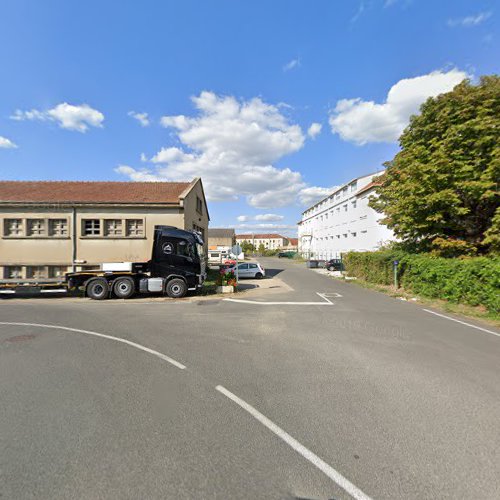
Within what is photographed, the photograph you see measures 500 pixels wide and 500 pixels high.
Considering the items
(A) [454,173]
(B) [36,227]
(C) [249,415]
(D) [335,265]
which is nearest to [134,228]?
(B) [36,227]

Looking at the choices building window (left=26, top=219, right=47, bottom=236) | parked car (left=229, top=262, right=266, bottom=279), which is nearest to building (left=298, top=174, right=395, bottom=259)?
parked car (left=229, top=262, right=266, bottom=279)

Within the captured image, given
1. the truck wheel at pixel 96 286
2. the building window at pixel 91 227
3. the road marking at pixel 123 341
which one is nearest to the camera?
the road marking at pixel 123 341

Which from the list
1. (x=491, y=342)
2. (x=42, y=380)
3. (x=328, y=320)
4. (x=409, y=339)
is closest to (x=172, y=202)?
(x=328, y=320)

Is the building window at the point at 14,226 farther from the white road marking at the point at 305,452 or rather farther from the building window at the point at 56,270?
the white road marking at the point at 305,452

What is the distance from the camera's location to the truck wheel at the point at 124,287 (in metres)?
11.7

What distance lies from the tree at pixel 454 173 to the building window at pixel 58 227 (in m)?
18.8

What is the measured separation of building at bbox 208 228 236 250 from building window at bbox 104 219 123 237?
43.0 m

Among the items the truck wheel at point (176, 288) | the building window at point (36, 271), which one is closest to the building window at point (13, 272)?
the building window at point (36, 271)

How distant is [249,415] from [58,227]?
1741 centimetres

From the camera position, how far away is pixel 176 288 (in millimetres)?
11758

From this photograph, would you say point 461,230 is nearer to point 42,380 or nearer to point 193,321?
point 193,321

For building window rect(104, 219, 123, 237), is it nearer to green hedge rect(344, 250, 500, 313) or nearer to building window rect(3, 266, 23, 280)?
building window rect(3, 266, 23, 280)


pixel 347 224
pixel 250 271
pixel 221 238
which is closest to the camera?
pixel 250 271

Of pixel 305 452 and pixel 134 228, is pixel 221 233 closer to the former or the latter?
pixel 134 228
